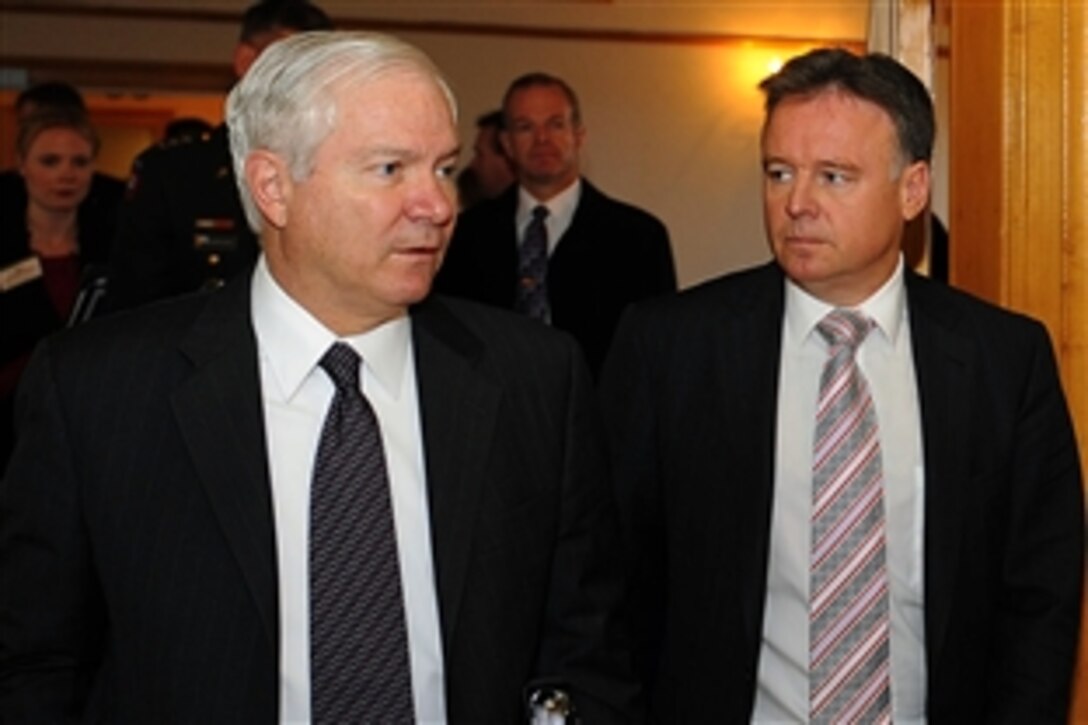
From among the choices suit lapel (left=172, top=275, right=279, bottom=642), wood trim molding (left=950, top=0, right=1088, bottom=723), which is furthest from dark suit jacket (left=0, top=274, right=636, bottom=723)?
wood trim molding (left=950, top=0, right=1088, bottom=723)

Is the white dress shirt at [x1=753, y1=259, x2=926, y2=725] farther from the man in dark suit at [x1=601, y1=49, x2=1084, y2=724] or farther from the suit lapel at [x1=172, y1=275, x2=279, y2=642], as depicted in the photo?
the suit lapel at [x1=172, y1=275, x2=279, y2=642]

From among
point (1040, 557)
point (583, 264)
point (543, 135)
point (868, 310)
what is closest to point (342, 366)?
point (868, 310)

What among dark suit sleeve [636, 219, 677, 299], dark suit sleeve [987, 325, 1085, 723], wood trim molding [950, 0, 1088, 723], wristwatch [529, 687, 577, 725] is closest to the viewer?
wristwatch [529, 687, 577, 725]

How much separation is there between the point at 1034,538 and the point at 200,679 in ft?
4.13

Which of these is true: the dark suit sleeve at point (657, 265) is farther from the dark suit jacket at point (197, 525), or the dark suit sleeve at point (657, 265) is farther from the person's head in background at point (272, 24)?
the dark suit jacket at point (197, 525)

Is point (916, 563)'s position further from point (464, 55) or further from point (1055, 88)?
point (464, 55)

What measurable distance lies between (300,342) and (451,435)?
22 centimetres

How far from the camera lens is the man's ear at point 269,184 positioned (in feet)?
6.74

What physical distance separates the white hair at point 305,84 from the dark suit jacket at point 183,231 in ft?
5.03

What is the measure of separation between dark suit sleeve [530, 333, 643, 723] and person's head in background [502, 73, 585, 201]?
2744 millimetres

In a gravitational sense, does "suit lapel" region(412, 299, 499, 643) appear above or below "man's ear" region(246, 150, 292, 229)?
below

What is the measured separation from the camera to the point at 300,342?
2068 mm

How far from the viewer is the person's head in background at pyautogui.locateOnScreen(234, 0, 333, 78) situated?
3510 millimetres

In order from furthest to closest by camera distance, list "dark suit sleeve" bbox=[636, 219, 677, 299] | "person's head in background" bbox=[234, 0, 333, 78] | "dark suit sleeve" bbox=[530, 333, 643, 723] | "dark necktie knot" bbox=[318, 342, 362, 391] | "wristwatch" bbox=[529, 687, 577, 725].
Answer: "dark suit sleeve" bbox=[636, 219, 677, 299], "person's head in background" bbox=[234, 0, 333, 78], "dark suit sleeve" bbox=[530, 333, 643, 723], "dark necktie knot" bbox=[318, 342, 362, 391], "wristwatch" bbox=[529, 687, 577, 725]
